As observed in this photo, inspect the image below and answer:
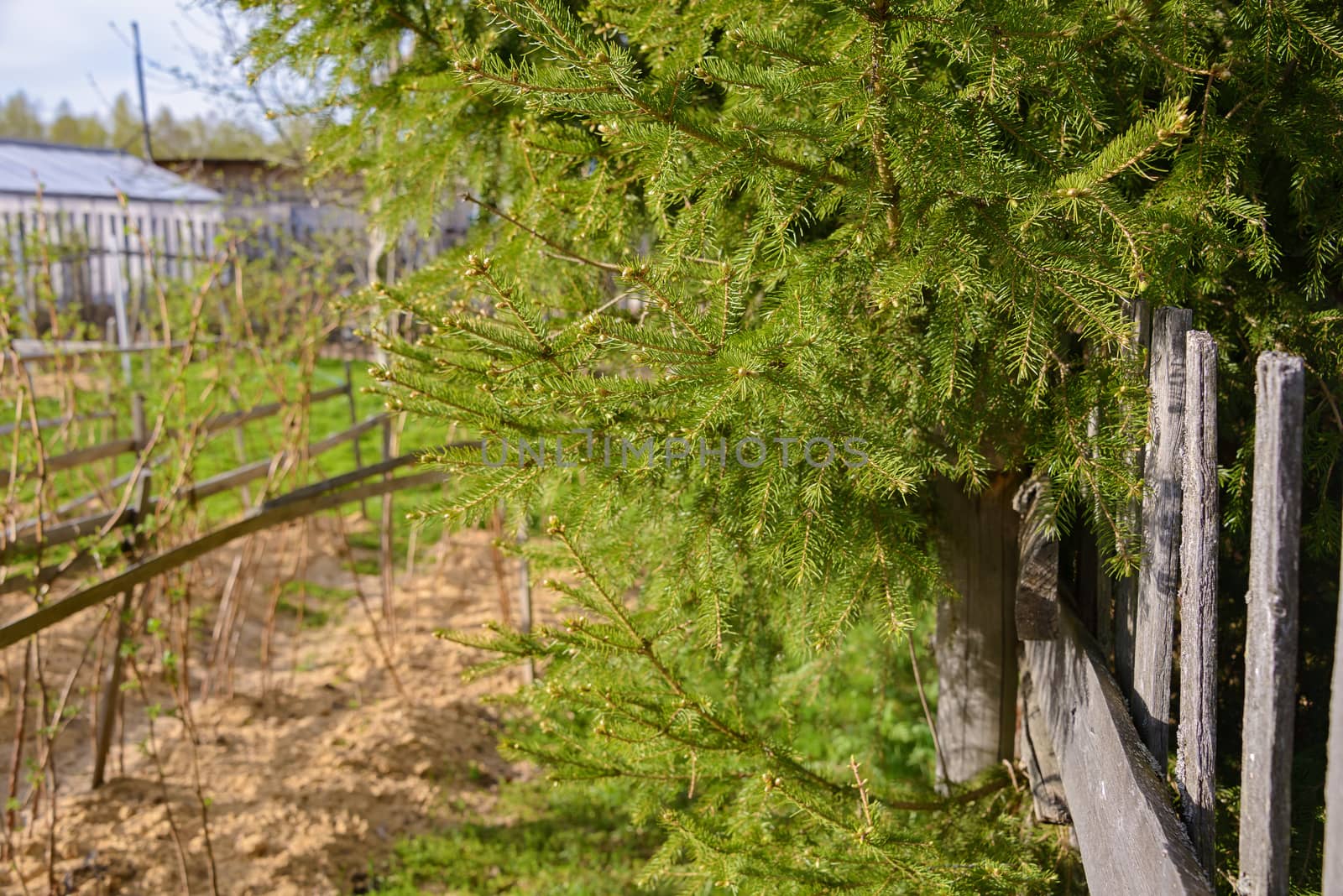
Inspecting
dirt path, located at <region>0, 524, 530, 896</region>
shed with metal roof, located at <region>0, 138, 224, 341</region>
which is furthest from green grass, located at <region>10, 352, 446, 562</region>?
shed with metal roof, located at <region>0, 138, 224, 341</region>

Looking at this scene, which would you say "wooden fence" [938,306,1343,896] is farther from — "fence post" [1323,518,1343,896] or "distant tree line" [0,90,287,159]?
"distant tree line" [0,90,287,159]

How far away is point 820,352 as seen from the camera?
1.58 meters

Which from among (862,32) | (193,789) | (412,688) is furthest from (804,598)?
(412,688)

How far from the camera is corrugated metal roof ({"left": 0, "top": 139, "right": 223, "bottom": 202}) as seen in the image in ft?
43.7

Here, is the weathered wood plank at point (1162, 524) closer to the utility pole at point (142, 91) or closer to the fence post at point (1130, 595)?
the fence post at point (1130, 595)

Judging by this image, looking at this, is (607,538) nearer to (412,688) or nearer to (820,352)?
(820,352)

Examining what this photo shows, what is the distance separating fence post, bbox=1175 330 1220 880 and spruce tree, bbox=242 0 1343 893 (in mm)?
152

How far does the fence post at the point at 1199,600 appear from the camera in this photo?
1.38m

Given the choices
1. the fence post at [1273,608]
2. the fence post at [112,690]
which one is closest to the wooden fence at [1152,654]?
the fence post at [1273,608]

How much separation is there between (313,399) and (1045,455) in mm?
4948

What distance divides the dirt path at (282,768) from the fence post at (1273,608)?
3106 millimetres

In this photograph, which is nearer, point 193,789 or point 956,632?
point 956,632

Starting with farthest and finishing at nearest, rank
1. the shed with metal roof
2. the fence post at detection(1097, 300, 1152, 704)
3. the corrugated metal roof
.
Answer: the corrugated metal roof, the shed with metal roof, the fence post at detection(1097, 300, 1152, 704)

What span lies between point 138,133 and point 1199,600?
689 inches
